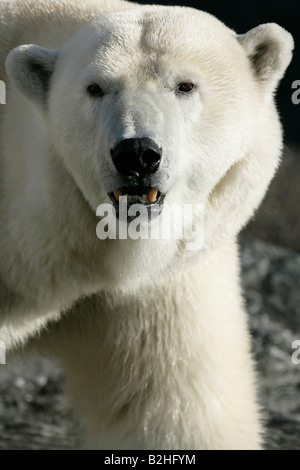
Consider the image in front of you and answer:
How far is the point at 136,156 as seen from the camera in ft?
7.40

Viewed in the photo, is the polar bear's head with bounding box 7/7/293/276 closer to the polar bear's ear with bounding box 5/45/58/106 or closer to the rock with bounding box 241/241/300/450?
the polar bear's ear with bounding box 5/45/58/106

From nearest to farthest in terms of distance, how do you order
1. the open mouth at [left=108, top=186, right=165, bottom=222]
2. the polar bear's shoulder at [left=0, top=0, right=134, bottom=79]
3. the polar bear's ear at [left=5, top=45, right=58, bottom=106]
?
the open mouth at [left=108, top=186, right=165, bottom=222]
the polar bear's ear at [left=5, top=45, right=58, bottom=106]
the polar bear's shoulder at [left=0, top=0, right=134, bottom=79]

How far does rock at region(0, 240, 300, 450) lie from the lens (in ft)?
14.9

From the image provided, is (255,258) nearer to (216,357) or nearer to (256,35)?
(216,357)

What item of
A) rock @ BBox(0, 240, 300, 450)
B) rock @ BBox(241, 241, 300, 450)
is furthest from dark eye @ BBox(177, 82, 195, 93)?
rock @ BBox(241, 241, 300, 450)

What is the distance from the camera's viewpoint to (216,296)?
323 cm

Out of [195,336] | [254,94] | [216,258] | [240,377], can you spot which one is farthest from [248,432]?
[254,94]

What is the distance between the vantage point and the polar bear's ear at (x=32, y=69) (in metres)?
2.60

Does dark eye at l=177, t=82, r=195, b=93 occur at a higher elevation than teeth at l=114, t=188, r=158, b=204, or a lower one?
higher

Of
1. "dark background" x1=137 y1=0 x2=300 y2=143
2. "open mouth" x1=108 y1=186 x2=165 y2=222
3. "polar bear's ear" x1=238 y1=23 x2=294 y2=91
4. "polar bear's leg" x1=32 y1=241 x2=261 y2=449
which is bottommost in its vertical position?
"open mouth" x1=108 y1=186 x2=165 y2=222

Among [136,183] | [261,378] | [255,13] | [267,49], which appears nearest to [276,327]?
[261,378]

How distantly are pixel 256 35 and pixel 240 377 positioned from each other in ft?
4.44

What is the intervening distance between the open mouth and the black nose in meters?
0.06

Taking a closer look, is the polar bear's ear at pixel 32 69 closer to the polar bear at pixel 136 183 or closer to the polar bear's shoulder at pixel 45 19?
the polar bear at pixel 136 183
